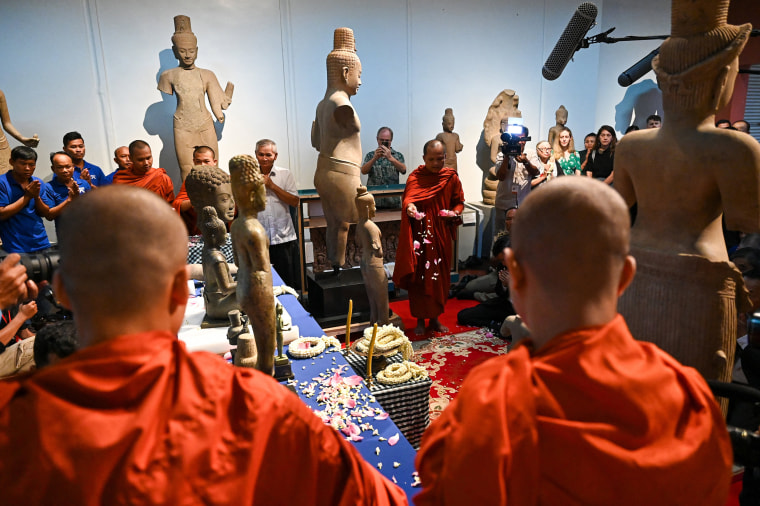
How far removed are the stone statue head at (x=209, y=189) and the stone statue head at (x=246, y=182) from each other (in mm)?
877

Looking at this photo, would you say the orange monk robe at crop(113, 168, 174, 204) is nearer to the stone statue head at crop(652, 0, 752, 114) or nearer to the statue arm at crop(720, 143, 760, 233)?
the stone statue head at crop(652, 0, 752, 114)

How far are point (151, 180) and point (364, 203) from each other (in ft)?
8.35

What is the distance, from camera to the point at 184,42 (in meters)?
6.27

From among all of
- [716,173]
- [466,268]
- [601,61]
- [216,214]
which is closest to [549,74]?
[466,268]

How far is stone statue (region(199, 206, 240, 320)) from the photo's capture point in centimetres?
293

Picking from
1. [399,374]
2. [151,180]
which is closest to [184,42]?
[151,180]

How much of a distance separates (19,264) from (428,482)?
5.83 ft

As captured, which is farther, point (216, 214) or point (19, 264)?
point (216, 214)

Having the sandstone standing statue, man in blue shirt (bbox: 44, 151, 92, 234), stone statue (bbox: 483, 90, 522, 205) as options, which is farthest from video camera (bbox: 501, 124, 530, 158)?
man in blue shirt (bbox: 44, 151, 92, 234)

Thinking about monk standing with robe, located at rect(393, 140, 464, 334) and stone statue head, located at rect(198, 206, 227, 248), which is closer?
stone statue head, located at rect(198, 206, 227, 248)

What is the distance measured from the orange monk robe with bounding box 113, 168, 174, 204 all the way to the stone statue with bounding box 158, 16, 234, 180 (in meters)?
1.20

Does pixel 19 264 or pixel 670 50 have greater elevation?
pixel 670 50

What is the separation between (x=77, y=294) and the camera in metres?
0.99

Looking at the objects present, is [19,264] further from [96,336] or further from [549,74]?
[549,74]
